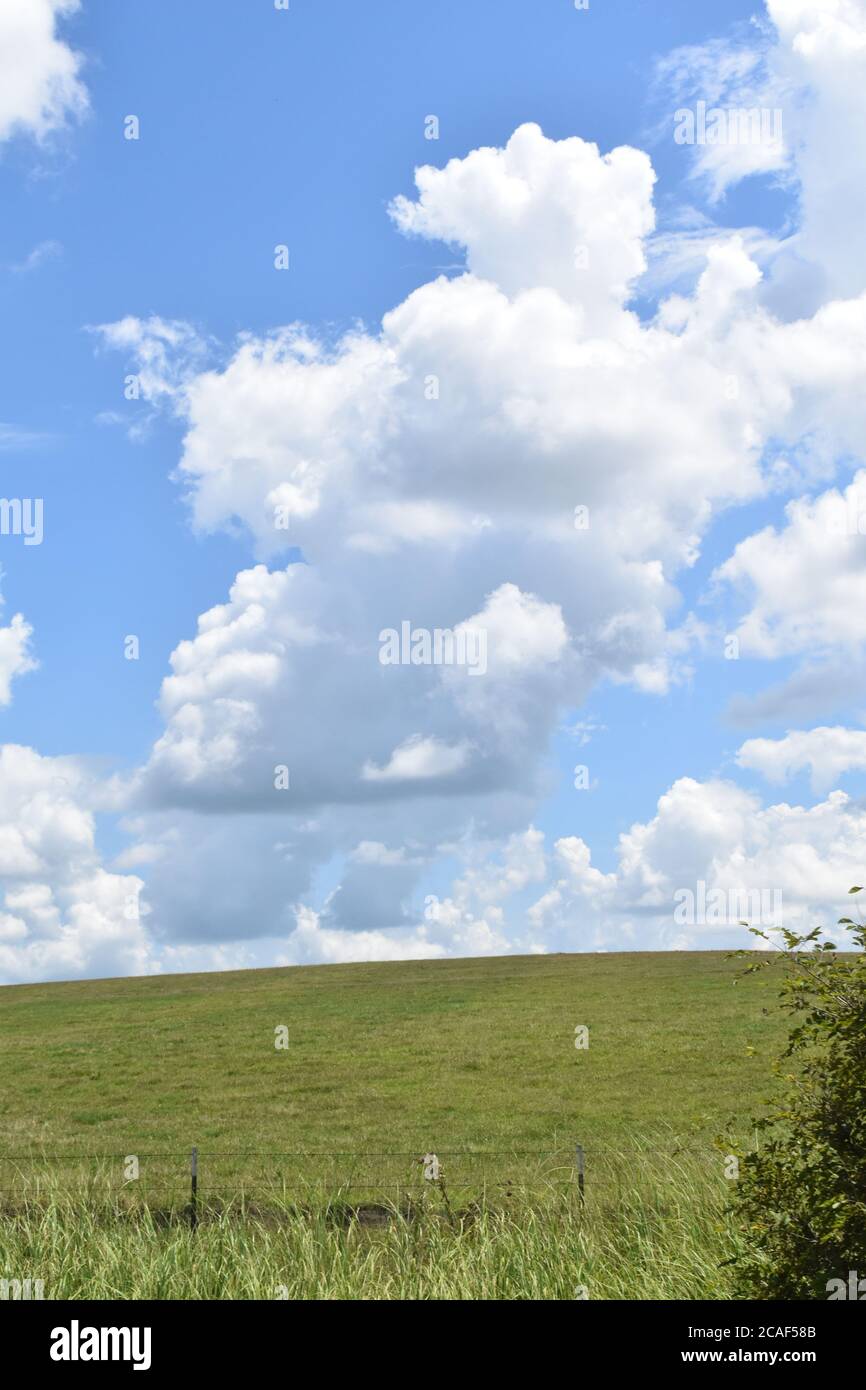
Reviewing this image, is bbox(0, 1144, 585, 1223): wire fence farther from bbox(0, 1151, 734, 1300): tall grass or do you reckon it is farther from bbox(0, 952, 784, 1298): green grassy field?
bbox(0, 1151, 734, 1300): tall grass

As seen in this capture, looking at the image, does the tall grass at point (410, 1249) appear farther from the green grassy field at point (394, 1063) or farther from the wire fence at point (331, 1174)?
the green grassy field at point (394, 1063)

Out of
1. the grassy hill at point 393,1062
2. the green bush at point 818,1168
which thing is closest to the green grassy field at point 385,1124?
the grassy hill at point 393,1062

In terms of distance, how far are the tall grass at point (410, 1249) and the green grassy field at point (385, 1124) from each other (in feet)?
0.17

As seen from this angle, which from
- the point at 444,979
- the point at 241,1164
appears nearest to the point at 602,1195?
the point at 241,1164

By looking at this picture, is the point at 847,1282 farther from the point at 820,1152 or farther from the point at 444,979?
the point at 444,979

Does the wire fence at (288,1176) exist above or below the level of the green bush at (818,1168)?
below

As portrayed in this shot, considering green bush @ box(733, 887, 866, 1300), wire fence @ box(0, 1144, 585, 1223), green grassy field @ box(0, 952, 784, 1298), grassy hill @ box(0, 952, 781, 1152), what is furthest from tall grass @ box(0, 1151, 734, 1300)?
grassy hill @ box(0, 952, 781, 1152)

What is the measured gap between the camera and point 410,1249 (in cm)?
1302

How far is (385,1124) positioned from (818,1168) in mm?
22062

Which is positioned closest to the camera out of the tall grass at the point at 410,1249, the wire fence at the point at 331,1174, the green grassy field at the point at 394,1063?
the tall grass at the point at 410,1249

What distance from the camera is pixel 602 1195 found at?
16.1 m

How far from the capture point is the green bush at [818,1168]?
8773mm

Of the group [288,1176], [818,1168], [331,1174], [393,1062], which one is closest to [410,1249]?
[818,1168]
